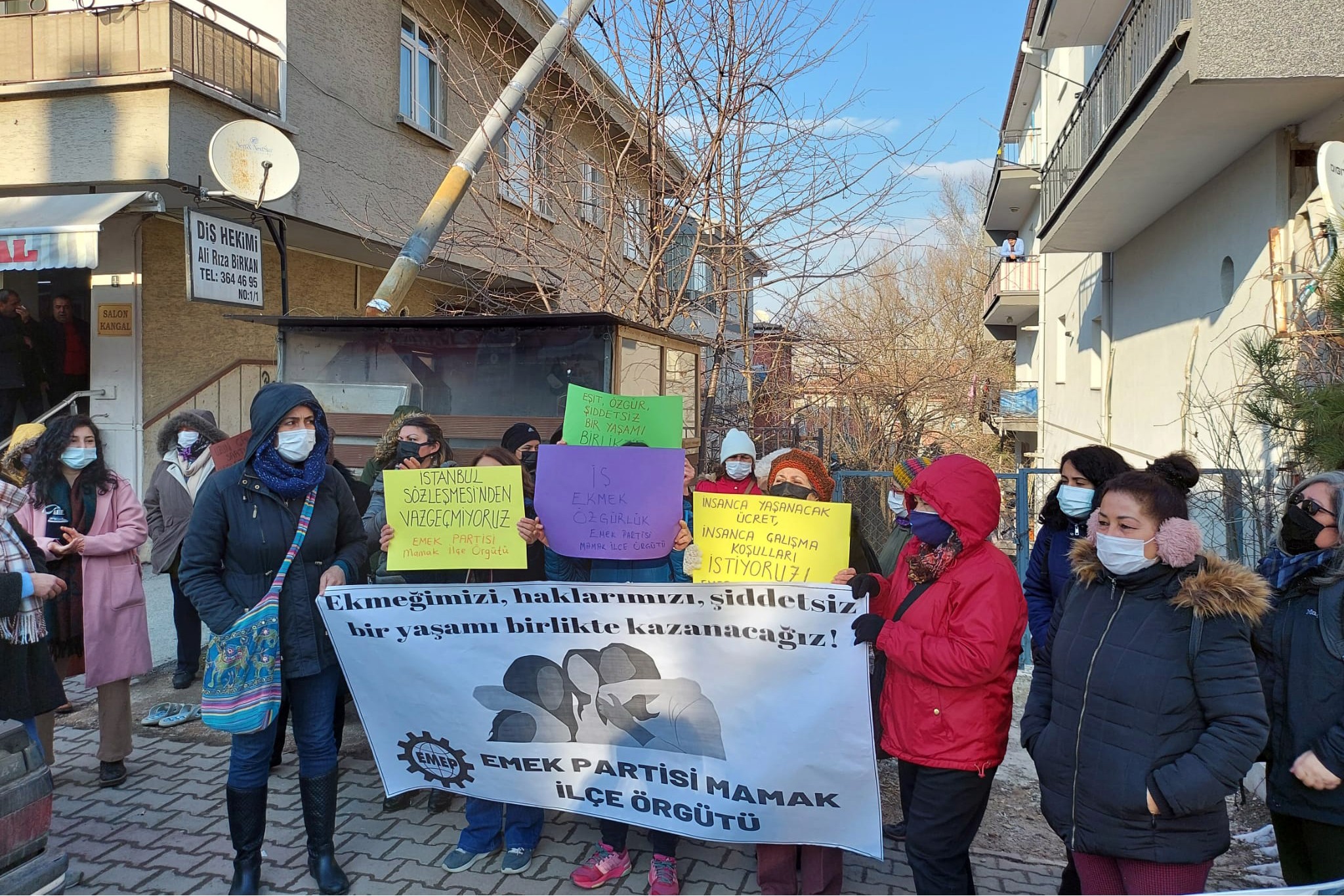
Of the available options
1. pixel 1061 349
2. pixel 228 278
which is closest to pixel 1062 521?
pixel 228 278

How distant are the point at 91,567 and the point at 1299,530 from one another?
17.6 ft

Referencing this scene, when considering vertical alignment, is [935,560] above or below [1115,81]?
below

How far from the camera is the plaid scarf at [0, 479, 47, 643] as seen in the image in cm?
376

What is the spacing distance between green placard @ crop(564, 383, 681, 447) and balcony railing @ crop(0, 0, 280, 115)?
694cm

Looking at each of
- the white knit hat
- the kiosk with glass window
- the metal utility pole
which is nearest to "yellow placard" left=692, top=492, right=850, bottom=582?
the white knit hat

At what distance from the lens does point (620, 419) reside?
4.29 meters

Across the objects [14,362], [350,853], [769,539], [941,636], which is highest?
[14,362]

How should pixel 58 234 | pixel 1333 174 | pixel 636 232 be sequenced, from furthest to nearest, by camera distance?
1. pixel 636 232
2. pixel 58 234
3. pixel 1333 174

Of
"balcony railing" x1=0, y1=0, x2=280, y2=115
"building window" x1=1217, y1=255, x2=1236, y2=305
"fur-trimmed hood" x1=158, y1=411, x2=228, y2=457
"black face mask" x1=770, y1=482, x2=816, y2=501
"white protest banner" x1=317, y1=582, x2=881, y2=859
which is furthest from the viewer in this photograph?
"building window" x1=1217, y1=255, x2=1236, y2=305

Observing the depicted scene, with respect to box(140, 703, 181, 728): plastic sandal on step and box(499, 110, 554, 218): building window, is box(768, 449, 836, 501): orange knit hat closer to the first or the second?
box(140, 703, 181, 728): plastic sandal on step

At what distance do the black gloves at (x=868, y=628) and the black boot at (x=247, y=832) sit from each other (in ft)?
7.71

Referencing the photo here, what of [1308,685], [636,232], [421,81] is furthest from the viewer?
[421,81]

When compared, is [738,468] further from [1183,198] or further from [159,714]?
[1183,198]

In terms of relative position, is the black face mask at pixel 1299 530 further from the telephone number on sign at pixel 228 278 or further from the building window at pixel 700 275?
the telephone number on sign at pixel 228 278
